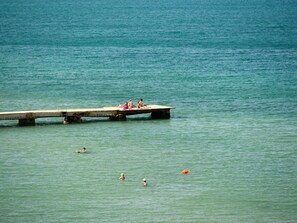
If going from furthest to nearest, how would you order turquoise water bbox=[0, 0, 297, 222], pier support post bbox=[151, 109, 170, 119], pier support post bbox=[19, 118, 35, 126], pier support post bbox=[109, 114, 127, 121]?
1. pier support post bbox=[151, 109, 170, 119]
2. pier support post bbox=[109, 114, 127, 121]
3. pier support post bbox=[19, 118, 35, 126]
4. turquoise water bbox=[0, 0, 297, 222]

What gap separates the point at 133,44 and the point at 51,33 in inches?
934

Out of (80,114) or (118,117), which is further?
(118,117)

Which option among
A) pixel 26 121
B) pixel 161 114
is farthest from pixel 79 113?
pixel 161 114

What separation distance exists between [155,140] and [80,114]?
6.92 metres

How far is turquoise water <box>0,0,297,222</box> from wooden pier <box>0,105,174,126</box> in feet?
1.99

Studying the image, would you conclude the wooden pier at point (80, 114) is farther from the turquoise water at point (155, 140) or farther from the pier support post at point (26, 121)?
the turquoise water at point (155, 140)

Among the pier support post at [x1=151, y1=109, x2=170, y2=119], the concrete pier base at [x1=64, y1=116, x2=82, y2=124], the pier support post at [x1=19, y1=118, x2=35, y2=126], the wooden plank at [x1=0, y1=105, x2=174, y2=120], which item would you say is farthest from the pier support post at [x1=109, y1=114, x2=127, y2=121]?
the pier support post at [x1=19, y1=118, x2=35, y2=126]

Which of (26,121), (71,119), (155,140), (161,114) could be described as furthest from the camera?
(161,114)

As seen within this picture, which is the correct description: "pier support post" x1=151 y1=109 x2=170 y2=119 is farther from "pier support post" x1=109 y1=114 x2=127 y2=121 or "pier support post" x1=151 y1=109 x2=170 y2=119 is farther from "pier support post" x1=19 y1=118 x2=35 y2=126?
"pier support post" x1=19 y1=118 x2=35 y2=126

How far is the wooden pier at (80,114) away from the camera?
60.7 metres

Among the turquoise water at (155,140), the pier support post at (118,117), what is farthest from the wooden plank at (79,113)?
the turquoise water at (155,140)

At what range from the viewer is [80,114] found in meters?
61.8

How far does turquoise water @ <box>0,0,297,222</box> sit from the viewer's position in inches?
1731

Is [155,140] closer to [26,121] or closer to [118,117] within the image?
[118,117]
